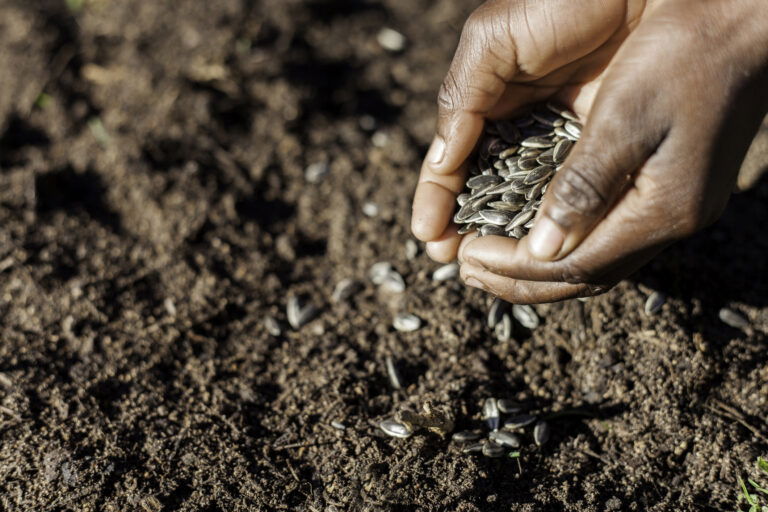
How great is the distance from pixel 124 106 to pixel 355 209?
2074 millimetres

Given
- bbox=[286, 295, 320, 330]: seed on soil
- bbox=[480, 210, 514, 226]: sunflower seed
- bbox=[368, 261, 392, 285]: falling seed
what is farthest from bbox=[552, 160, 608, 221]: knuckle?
bbox=[286, 295, 320, 330]: seed on soil

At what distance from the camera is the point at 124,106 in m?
5.19

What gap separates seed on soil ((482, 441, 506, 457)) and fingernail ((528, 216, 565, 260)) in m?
1.06

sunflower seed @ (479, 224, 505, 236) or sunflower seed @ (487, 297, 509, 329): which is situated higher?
sunflower seed @ (479, 224, 505, 236)

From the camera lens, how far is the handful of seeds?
3416 mm

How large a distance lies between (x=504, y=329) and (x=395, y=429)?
920 millimetres

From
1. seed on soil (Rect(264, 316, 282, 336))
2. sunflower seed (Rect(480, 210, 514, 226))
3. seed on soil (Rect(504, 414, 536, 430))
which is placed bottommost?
seed on soil (Rect(264, 316, 282, 336))

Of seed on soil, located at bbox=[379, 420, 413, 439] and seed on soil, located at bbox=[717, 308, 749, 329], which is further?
seed on soil, located at bbox=[717, 308, 749, 329]

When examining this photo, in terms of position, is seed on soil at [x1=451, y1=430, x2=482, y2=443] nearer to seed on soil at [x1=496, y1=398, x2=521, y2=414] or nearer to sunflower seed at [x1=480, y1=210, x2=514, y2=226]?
seed on soil at [x1=496, y1=398, x2=521, y2=414]

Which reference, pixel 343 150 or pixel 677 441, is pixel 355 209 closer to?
pixel 343 150

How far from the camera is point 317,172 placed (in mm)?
4902

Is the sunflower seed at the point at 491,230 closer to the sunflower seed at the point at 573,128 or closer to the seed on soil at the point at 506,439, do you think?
the sunflower seed at the point at 573,128

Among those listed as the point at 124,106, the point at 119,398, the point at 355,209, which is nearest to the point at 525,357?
the point at 355,209

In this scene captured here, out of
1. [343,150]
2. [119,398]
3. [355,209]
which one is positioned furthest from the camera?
[343,150]
